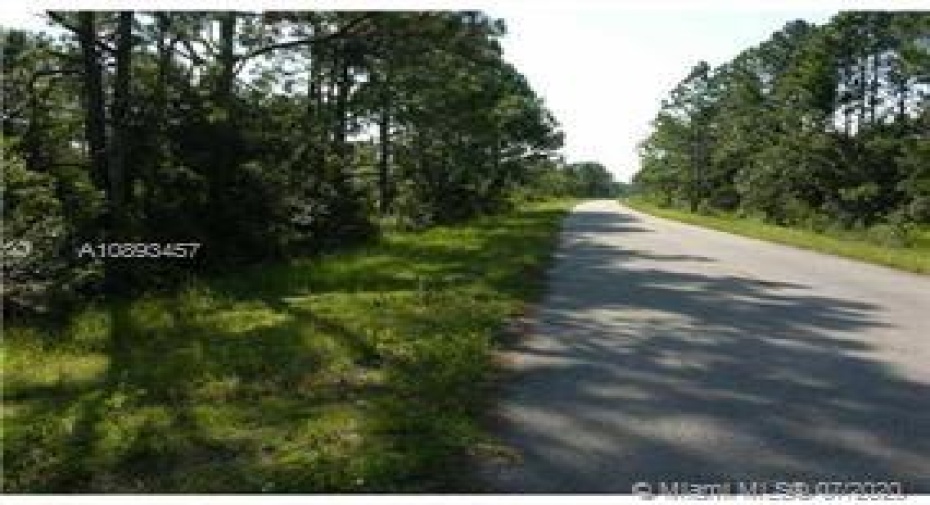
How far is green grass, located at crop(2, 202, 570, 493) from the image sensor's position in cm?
577

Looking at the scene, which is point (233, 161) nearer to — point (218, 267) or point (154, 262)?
point (218, 267)

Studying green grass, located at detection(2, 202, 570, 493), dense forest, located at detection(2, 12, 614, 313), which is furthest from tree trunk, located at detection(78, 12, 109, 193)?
green grass, located at detection(2, 202, 570, 493)

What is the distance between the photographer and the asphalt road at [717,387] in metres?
5.76

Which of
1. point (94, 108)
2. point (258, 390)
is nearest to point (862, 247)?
point (94, 108)

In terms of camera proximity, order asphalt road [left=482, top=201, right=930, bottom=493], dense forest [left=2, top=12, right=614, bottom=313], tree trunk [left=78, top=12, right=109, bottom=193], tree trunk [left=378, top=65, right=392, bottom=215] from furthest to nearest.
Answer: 1. tree trunk [left=378, top=65, right=392, bottom=215]
2. tree trunk [left=78, top=12, right=109, bottom=193]
3. dense forest [left=2, top=12, right=614, bottom=313]
4. asphalt road [left=482, top=201, right=930, bottom=493]

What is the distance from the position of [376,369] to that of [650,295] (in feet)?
20.5

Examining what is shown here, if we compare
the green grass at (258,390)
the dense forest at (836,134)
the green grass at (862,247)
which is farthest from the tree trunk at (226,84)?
the dense forest at (836,134)

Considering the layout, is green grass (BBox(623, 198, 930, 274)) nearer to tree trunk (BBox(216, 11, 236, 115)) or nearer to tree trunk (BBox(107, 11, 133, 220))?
tree trunk (BBox(216, 11, 236, 115))

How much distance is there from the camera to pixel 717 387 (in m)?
7.79

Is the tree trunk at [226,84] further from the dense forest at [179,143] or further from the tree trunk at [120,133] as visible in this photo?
the tree trunk at [120,133]

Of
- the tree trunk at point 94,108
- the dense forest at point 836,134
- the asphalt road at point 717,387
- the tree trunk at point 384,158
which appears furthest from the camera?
the dense forest at point 836,134

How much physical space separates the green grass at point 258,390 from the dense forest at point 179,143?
141cm

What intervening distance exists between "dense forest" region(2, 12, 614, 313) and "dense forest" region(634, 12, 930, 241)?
2243 cm

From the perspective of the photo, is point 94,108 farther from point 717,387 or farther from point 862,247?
point 862,247
